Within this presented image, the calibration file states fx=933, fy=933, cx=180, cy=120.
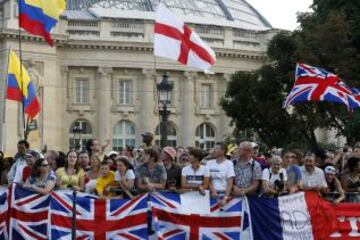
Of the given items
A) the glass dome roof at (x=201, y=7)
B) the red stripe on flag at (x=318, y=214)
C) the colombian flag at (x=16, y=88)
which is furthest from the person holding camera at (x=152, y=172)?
the glass dome roof at (x=201, y=7)

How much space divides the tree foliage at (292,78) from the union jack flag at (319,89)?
11389mm

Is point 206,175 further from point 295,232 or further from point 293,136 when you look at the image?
point 293,136

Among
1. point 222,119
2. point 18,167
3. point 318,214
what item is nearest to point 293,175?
point 318,214

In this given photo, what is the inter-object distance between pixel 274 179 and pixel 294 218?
2.90 ft

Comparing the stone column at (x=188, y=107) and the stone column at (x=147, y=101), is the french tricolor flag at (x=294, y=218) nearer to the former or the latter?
the stone column at (x=147, y=101)

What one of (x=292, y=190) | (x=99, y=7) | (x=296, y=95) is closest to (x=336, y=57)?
(x=296, y=95)

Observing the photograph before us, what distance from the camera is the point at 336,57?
34.7 meters

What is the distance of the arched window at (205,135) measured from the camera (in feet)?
245

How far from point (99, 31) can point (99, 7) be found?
19.1 ft

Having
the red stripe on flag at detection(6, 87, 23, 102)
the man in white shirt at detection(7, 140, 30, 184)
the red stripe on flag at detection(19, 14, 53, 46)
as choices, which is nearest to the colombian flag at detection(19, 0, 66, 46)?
the red stripe on flag at detection(19, 14, 53, 46)

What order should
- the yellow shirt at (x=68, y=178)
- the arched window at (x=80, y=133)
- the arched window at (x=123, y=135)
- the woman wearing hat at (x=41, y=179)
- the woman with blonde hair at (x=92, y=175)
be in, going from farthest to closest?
the arched window at (x=123, y=135) < the arched window at (x=80, y=133) < the yellow shirt at (x=68, y=178) < the woman with blonde hair at (x=92, y=175) < the woman wearing hat at (x=41, y=179)

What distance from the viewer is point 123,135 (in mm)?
72000

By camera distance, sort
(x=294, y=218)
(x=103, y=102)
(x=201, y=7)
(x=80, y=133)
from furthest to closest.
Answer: (x=201, y=7)
(x=103, y=102)
(x=80, y=133)
(x=294, y=218)

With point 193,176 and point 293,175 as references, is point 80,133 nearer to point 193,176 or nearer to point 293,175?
point 293,175
